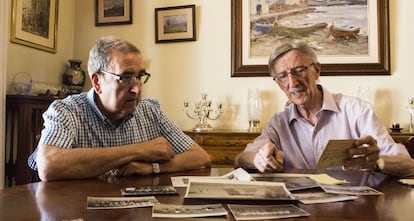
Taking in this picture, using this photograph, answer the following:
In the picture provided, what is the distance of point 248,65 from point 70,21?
1.80 metres

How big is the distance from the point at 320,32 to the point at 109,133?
227 cm

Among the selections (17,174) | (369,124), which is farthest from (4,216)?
(17,174)

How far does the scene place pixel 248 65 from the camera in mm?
3479

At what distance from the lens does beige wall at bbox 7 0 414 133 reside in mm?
3209

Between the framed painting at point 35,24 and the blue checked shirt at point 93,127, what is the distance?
69.9 inches

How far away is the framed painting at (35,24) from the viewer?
10.3 ft

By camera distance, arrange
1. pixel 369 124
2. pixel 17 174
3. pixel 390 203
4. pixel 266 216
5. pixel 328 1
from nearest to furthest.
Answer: pixel 266 216 < pixel 390 203 < pixel 369 124 < pixel 17 174 < pixel 328 1

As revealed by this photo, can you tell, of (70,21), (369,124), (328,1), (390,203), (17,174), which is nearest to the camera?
(390,203)

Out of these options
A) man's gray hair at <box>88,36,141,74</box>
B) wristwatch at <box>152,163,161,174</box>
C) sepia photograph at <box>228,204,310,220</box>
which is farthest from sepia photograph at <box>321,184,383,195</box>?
man's gray hair at <box>88,36,141,74</box>

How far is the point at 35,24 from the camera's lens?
11.0 feet

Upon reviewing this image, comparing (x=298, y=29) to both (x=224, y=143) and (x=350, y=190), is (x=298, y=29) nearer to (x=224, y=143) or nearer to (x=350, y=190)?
(x=224, y=143)

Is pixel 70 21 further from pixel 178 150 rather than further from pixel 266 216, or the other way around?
pixel 266 216

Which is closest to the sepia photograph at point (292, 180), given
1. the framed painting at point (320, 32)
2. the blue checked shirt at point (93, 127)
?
the blue checked shirt at point (93, 127)

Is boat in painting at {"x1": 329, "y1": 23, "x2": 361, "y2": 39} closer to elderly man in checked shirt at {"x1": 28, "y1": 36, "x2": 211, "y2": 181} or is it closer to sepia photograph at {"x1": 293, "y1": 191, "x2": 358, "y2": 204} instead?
elderly man in checked shirt at {"x1": 28, "y1": 36, "x2": 211, "y2": 181}
